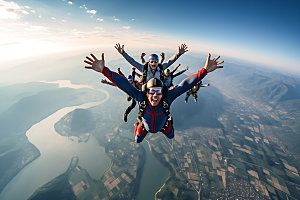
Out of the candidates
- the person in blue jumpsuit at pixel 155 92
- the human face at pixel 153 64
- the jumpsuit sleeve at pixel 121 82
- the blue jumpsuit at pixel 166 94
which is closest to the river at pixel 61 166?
the blue jumpsuit at pixel 166 94

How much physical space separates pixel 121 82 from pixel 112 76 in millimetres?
303

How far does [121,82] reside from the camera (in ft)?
11.3

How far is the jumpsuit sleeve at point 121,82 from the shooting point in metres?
3.25

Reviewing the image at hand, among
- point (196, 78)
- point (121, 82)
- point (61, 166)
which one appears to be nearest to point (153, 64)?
point (196, 78)

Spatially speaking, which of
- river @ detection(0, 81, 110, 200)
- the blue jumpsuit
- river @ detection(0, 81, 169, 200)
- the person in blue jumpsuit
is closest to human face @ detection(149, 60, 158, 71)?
the person in blue jumpsuit

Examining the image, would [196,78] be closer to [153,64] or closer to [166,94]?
[166,94]

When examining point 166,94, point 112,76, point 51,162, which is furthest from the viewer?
point 51,162

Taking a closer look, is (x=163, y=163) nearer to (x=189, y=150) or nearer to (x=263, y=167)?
(x=189, y=150)

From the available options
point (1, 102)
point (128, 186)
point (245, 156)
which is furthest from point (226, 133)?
point (1, 102)

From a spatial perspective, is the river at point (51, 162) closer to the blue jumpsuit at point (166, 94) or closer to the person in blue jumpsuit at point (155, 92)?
the blue jumpsuit at point (166, 94)

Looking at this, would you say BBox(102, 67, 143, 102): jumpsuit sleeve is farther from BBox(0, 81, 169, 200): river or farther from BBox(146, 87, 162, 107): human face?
BBox(0, 81, 169, 200): river

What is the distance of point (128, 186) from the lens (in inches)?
1403

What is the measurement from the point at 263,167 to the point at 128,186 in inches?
2246

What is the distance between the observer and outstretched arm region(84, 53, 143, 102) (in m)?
3.00
